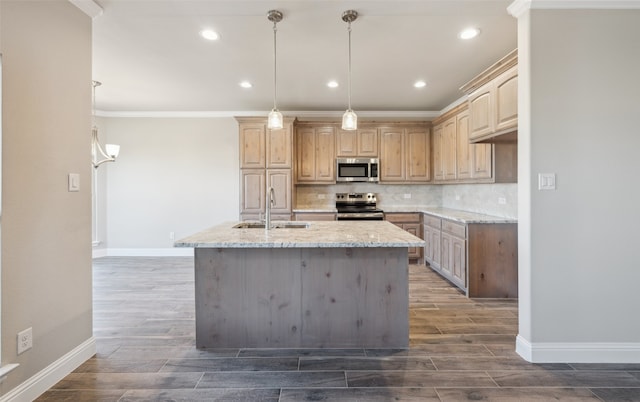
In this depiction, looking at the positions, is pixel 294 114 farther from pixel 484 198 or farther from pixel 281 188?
pixel 484 198

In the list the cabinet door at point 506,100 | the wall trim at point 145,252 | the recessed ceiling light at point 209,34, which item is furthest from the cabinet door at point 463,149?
the wall trim at point 145,252

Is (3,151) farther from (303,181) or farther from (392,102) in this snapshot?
(392,102)

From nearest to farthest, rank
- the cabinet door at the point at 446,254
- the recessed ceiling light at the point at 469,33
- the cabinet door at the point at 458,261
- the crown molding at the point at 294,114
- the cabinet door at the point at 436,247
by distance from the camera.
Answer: the recessed ceiling light at the point at 469,33, the cabinet door at the point at 458,261, the cabinet door at the point at 446,254, the cabinet door at the point at 436,247, the crown molding at the point at 294,114

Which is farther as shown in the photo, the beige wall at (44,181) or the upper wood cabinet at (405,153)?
the upper wood cabinet at (405,153)

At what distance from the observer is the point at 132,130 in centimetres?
567

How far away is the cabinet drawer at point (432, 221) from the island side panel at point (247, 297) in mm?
2699

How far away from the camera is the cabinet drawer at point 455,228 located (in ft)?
12.0

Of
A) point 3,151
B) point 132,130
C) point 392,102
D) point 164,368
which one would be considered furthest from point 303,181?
point 3,151

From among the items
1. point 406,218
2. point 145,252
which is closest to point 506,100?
point 406,218

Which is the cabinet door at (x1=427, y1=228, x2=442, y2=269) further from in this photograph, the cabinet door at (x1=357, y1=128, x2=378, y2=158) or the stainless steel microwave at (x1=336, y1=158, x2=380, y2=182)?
the cabinet door at (x1=357, y1=128, x2=378, y2=158)

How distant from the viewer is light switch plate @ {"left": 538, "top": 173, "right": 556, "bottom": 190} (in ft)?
7.23

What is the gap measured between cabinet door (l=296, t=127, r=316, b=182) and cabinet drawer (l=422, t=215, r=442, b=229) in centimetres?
188

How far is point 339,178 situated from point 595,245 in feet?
11.7

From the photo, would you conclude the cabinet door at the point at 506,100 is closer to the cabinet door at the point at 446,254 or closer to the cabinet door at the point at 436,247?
the cabinet door at the point at 446,254
